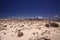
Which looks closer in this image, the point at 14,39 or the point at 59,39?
the point at 59,39

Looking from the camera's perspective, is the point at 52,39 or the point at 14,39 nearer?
the point at 52,39

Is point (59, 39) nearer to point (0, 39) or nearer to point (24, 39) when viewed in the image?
point (24, 39)

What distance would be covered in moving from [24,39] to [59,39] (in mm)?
3073

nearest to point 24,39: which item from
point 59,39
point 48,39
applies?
point 48,39

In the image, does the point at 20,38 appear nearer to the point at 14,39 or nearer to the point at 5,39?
the point at 14,39

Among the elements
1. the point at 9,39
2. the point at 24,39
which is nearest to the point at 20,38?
the point at 24,39

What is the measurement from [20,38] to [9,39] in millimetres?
1089

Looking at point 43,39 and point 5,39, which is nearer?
point 43,39

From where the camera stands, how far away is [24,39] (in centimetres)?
677

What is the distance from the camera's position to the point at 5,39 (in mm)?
7121

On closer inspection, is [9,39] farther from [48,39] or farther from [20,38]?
[48,39]

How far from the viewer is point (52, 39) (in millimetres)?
6117

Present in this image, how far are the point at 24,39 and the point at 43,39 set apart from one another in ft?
6.08

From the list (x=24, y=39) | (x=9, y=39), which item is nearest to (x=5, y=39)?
(x=9, y=39)
